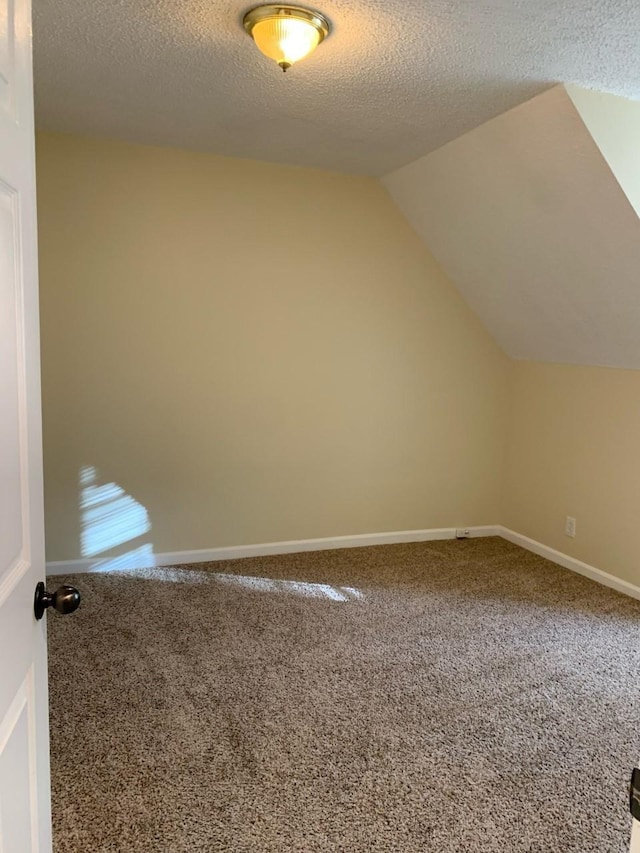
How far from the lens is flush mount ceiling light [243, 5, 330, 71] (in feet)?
6.75

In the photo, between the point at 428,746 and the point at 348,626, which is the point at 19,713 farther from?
the point at 348,626

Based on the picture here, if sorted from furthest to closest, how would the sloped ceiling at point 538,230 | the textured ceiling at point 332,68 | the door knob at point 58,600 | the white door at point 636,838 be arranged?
the sloped ceiling at point 538,230 < the textured ceiling at point 332,68 < the door knob at point 58,600 < the white door at point 636,838

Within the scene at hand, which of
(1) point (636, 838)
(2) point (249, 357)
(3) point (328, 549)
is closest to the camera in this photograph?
(1) point (636, 838)

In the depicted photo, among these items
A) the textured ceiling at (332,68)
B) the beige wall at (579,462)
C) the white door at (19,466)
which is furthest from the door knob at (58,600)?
the beige wall at (579,462)

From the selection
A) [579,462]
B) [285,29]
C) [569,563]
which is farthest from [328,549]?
[285,29]

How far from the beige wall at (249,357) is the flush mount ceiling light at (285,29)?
168 cm

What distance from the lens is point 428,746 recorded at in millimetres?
2275

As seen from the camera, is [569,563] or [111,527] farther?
[569,563]

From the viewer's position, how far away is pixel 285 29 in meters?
2.07

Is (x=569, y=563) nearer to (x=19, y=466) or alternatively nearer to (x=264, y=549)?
(x=264, y=549)

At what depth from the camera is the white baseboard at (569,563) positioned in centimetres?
365

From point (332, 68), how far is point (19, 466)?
80.4 inches

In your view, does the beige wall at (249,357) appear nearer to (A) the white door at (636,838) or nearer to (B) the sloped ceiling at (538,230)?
(B) the sloped ceiling at (538,230)

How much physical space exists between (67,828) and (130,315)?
8.44 feet
